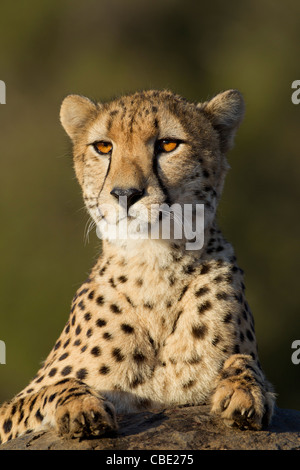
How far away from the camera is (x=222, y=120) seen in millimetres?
3904

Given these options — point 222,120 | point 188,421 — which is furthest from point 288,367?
point 188,421

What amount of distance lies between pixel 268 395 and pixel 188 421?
1.04ft

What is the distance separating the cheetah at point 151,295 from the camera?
3244 millimetres

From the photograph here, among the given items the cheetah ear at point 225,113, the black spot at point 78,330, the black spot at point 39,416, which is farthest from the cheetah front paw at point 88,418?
the cheetah ear at point 225,113

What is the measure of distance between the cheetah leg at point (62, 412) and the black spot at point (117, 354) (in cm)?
23

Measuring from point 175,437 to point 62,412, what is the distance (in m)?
0.42

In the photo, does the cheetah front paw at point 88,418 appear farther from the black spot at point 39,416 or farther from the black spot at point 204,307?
the black spot at point 204,307

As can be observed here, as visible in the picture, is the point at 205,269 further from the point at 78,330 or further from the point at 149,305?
the point at 78,330

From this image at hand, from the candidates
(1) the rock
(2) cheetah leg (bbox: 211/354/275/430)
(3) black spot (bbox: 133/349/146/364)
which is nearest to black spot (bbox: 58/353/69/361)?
(3) black spot (bbox: 133/349/146/364)

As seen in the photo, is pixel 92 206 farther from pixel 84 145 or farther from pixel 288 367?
pixel 288 367

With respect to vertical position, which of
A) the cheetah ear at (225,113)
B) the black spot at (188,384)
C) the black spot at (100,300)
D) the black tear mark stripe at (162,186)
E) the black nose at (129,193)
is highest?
the cheetah ear at (225,113)

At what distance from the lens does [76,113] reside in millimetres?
4039

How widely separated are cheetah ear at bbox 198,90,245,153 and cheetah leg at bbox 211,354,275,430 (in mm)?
1269

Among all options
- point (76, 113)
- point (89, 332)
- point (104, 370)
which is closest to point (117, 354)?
point (104, 370)
